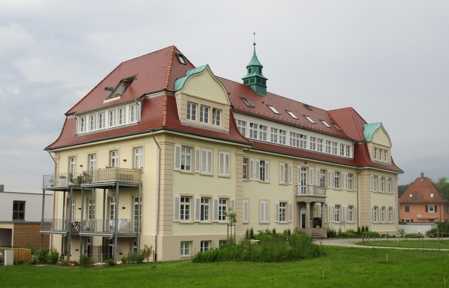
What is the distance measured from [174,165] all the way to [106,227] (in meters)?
4.93

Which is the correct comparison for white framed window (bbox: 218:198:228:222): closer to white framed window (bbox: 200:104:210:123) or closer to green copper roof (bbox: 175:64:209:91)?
white framed window (bbox: 200:104:210:123)

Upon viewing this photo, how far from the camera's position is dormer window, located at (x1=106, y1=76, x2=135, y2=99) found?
35369mm

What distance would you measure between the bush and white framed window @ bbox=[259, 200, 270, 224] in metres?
11.3

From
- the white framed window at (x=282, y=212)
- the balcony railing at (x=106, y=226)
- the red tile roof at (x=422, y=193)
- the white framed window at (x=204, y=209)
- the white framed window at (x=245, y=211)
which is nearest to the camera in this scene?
the balcony railing at (x=106, y=226)

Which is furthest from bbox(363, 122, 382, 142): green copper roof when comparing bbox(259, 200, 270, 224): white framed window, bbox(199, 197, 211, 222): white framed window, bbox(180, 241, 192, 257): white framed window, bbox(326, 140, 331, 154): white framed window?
bbox(180, 241, 192, 257): white framed window

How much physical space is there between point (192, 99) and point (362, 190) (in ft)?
75.0

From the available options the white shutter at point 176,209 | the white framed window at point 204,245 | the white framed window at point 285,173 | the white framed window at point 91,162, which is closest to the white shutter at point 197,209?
the white framed window at point 204,245

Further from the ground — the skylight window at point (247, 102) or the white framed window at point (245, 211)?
the skylight window at point (247, 102)

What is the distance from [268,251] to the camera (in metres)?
25.5

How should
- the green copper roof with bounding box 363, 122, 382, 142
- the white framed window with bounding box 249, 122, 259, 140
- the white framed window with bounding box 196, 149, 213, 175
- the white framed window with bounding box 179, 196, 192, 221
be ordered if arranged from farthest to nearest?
the green copper roof with bounding box 363, 122, 382, 142 < the white framed window with bounding box 249, 122, 259, 140 < the white framed window with bounding box 196, 149, 213, 175 < the white framed window with bounding box 179, 196, 192, 221

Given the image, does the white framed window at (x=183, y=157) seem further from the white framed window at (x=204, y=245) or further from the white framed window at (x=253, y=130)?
the white framed window at (x=253, y=130)

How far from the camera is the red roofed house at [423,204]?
88.6m

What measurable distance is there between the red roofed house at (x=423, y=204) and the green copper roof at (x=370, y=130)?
40389mm

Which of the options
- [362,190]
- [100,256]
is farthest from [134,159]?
[362,190]
